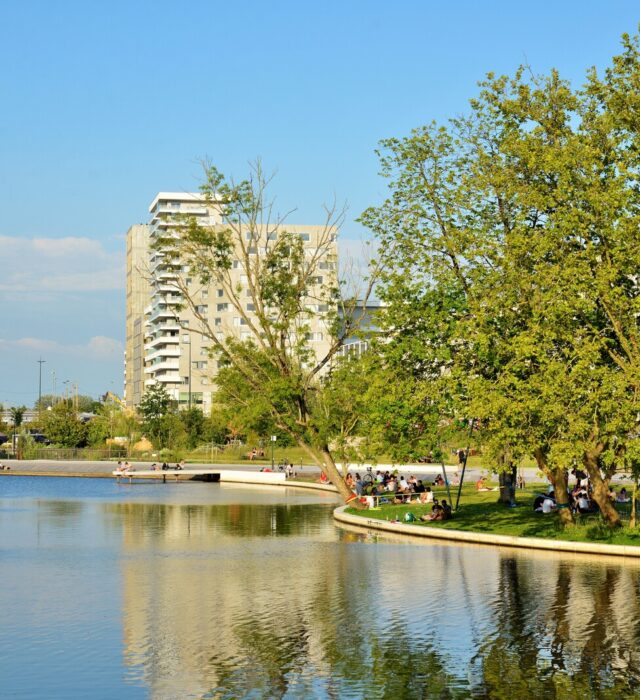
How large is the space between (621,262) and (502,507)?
52.7 feet

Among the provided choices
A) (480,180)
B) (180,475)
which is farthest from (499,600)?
(180,475)

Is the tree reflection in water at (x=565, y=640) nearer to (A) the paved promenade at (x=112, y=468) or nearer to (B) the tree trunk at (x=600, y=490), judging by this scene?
(B) the tree trunk at (x=600, y=490)

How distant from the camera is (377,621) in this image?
932 inches

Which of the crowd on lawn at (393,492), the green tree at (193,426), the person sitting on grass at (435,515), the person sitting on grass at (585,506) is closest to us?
the person sitting on grass at (585,506)

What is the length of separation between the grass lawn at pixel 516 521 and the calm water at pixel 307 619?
257cm

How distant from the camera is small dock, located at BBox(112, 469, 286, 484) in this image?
270ft

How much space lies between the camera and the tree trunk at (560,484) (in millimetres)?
39156

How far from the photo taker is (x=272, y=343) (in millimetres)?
52781

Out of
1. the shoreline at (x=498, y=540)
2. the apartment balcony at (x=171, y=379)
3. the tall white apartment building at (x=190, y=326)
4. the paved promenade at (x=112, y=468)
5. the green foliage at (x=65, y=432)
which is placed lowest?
the shoreline at (x=498, y=540)

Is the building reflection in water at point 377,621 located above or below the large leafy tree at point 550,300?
below

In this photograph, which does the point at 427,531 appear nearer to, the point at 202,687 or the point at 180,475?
the point at 202,687

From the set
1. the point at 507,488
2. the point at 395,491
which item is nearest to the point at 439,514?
the point at 507,488

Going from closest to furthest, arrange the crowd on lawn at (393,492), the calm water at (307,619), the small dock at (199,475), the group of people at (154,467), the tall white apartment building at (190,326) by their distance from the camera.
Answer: the calm water at (307,619)
the crowd on lawn at (393,492)
the small dock at (199,475)
the group of people at (154,467)
the tall white apartment building at (190,326)

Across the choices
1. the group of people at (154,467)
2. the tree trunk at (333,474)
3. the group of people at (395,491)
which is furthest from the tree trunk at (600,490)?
the group of people at (154,467)
